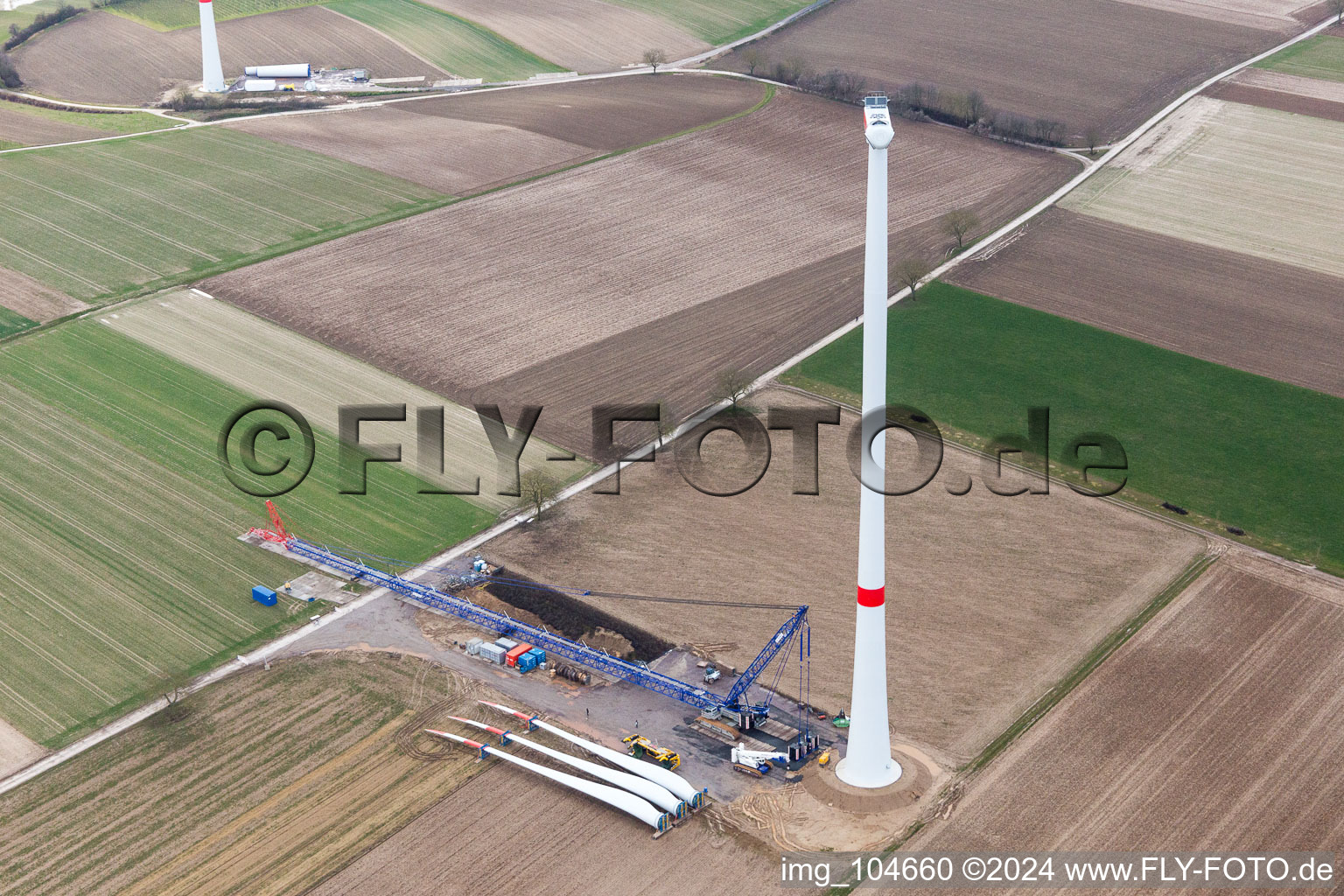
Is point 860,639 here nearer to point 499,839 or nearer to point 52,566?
point 499,839

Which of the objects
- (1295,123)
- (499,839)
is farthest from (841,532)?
(1295,123)

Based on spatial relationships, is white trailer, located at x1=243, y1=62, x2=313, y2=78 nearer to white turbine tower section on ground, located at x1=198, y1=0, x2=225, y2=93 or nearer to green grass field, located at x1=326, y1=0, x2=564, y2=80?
white turbine tower section on ground, located at x1=198, y1=0, x2=225, y2=93

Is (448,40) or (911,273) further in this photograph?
(448,40)

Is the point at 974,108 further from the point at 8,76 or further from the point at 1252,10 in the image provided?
the point at 8,76

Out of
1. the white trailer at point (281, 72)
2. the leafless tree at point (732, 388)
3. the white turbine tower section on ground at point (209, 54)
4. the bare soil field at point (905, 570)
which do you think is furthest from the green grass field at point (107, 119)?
the bare soil field at point (905, 570)

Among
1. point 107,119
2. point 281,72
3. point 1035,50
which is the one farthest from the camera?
point 1035,50

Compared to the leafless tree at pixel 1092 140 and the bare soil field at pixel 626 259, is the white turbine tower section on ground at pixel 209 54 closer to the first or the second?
the bare soil field at pixel 626 259

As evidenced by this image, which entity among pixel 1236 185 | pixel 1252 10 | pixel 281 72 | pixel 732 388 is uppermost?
pixel 1252 10

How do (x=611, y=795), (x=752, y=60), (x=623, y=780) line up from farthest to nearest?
(x=752, y=60) → (x=623, y=780) → (x=611, y=795)

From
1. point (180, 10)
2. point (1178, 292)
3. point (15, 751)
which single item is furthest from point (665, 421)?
point (180, 10)
